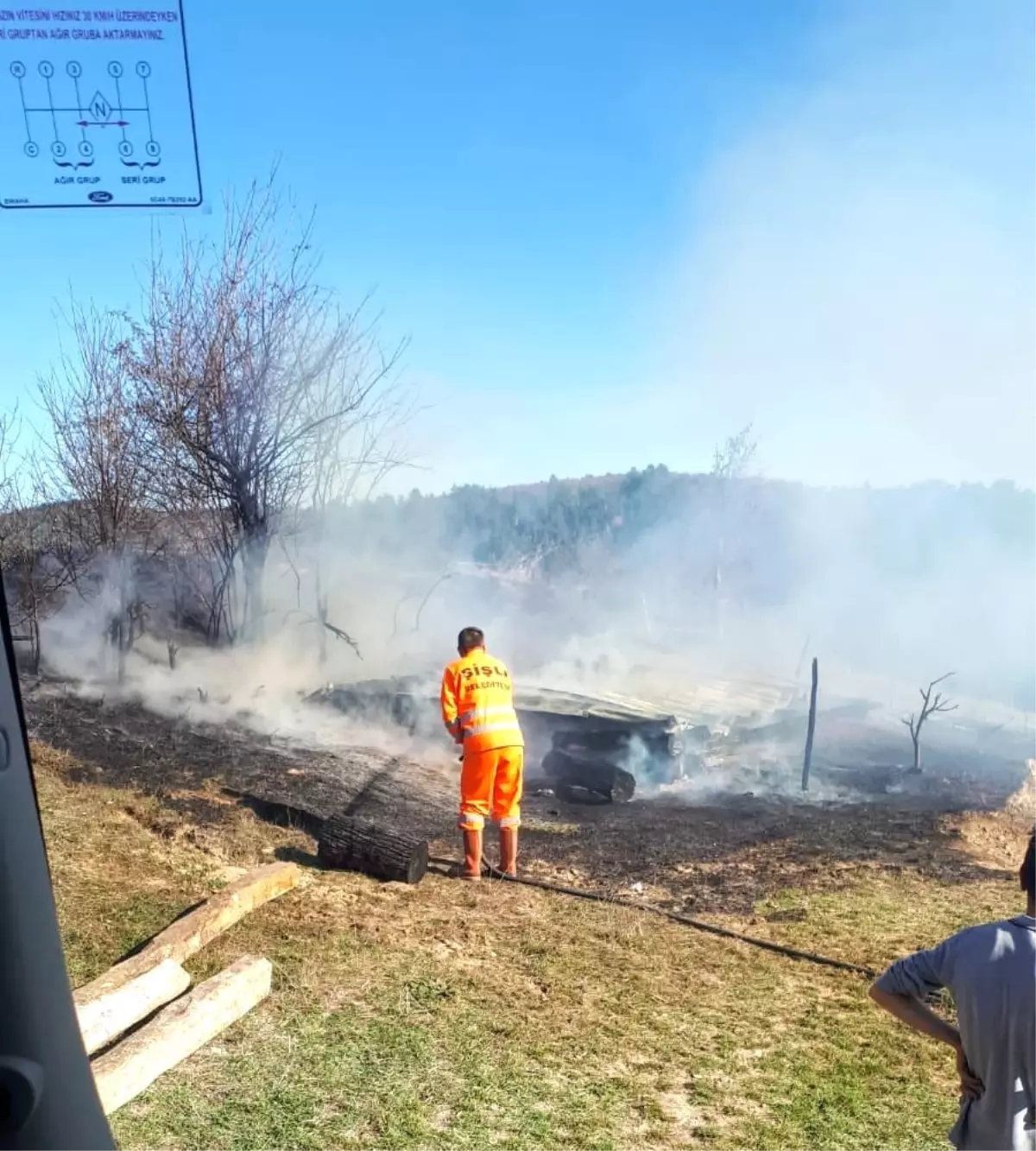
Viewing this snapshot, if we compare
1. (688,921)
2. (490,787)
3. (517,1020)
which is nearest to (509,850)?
(490,787)

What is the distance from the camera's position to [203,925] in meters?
5.57

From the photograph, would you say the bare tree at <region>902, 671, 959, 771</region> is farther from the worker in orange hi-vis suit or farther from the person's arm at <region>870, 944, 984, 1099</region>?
the person's arm at <region>870, 944, 984, 1099</region>

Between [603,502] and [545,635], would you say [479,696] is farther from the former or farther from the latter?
[603,502]

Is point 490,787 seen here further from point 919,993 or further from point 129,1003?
point 919,993

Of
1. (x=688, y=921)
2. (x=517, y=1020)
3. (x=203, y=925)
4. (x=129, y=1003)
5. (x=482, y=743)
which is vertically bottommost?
(x=688, y=921)

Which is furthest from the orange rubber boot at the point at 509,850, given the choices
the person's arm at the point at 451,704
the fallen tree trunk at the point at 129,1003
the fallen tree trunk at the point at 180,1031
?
the fallen tree trunk at the point at 129,1003

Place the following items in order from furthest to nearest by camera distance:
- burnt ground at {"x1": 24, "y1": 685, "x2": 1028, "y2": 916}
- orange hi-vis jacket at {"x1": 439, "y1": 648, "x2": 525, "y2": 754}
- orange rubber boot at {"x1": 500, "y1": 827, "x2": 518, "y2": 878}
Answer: burnt ground at {"x1": 24, "y1": 685, "x2": 1028, "y2": 916}
orange rubber boot at {"x1": 500, "y1": 827, "x2": 518, "y2": 878}
orange hi-vis jacket at {"x1": 439, "y1": 648, "x2": 525, "y2": 754}

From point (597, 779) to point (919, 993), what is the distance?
362 inches

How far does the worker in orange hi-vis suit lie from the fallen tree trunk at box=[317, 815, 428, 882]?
0.42 metres

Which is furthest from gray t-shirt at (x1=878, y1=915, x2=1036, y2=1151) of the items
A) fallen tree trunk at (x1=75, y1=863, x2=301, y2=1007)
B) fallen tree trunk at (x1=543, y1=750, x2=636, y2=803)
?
fallen tree trunk at (x1=543, y1=750, x2=636, y2=803)

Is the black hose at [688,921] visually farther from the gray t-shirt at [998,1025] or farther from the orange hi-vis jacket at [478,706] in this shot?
A: the gray t-shirt at [998,1025]

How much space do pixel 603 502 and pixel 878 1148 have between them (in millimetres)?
33938

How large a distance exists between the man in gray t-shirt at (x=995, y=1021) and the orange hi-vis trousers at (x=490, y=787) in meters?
4.76

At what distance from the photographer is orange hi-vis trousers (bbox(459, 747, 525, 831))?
718 centimetres
